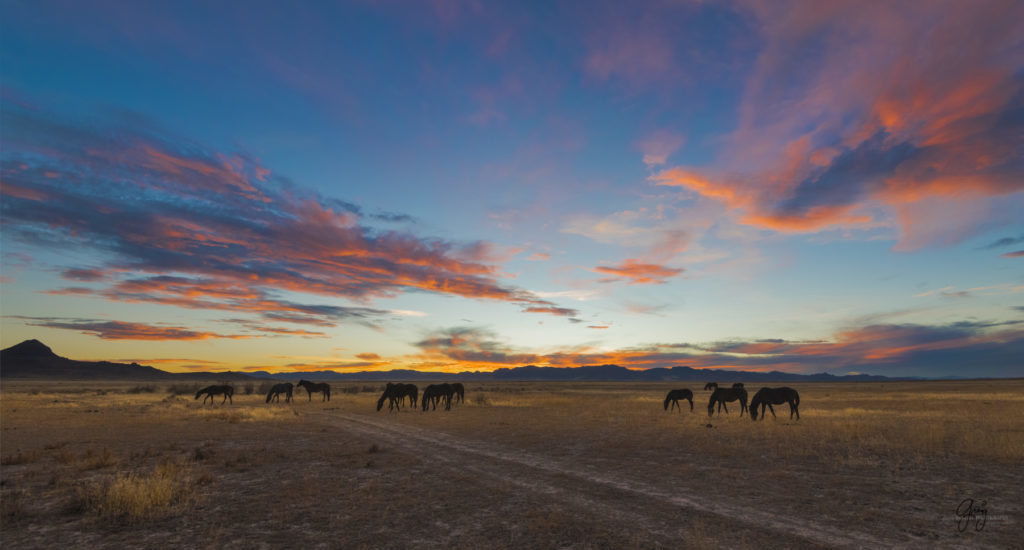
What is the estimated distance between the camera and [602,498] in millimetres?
11141

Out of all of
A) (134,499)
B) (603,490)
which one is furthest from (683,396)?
(134,499)

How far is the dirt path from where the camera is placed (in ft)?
28.4

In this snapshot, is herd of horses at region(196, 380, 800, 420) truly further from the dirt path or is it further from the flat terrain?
the dirt path

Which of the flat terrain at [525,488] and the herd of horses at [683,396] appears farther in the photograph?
the herd of horses at [683,396]

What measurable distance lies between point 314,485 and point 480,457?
225 inches

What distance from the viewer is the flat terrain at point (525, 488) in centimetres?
883

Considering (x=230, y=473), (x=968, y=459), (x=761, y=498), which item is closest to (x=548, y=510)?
(x=761, y=498)

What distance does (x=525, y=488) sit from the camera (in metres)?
12.3

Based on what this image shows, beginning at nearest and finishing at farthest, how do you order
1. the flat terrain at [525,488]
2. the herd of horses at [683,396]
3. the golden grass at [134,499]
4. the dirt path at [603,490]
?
the dirt path at [603,490]
the flat terrain at [525,488]
the golden grass at [134,499]
the herd of horses at [683,396]

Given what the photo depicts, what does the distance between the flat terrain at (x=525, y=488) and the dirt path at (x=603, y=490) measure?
6 cm

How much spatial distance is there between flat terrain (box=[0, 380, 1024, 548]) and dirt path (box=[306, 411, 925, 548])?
58mm

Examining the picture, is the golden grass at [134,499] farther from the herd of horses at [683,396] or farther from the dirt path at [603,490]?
the herd of horses at [683,396]

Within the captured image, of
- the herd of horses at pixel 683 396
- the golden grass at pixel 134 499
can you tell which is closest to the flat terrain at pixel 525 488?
the golden grass at pixel 134 499

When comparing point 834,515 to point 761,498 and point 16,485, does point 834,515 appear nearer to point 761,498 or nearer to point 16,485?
point 761,498
